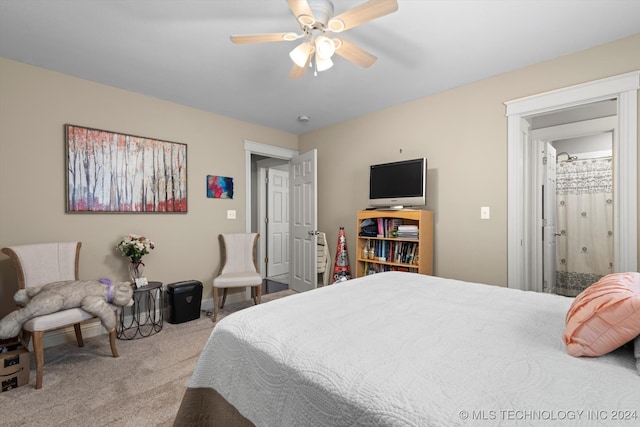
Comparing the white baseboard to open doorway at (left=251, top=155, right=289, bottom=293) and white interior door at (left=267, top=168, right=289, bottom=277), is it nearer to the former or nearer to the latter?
open doorway at (left=251, top=155, right=289, bottom=293)

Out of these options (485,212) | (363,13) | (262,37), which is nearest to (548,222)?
(485,212)

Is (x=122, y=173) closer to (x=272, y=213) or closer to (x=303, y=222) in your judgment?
(x=303, y=222)

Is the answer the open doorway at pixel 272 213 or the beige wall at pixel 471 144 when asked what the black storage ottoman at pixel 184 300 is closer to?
the open doorway at pixel 272 213

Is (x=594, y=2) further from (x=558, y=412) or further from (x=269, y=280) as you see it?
(x=269, y=280)

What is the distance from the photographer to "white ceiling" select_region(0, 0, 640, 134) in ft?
6.19

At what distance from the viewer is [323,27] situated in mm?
1879

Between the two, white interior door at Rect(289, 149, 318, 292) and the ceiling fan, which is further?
white interior door at Rect(289, 149, 318, 292)

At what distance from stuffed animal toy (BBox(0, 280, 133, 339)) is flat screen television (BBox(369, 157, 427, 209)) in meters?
2.70

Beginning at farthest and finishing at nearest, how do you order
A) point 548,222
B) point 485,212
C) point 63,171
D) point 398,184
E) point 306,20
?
point 548,222
point 398,184
point 485,212
point 63,171
point 306,20

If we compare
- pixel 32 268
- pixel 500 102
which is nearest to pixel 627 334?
pixel 500 102

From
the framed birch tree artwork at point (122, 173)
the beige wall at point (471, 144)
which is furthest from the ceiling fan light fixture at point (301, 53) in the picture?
the framed birch tree artwork at point (122, 173)

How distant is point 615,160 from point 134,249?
14.2ft

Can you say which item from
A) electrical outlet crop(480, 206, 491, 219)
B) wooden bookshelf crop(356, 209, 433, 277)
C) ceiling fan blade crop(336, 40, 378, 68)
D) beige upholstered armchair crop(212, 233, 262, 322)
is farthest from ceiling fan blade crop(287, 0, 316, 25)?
beige upholstered armchair crop(212, 233, 262, 322)

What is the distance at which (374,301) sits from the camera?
154 cm
